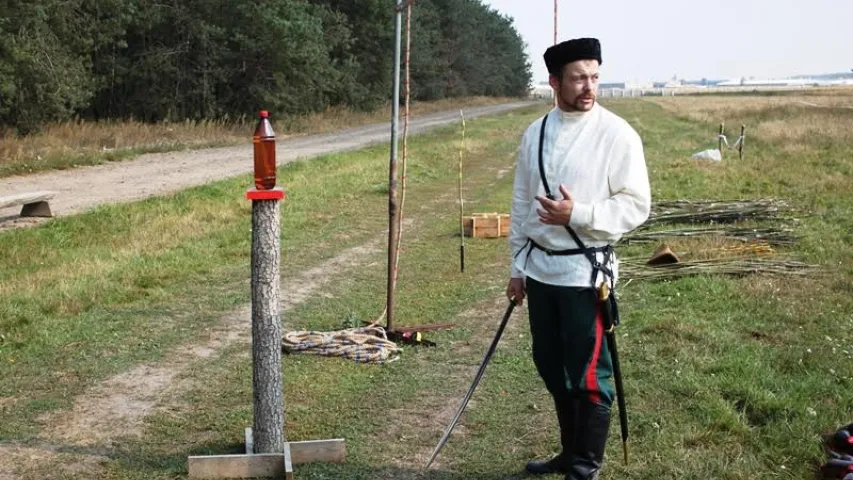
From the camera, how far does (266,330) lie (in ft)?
15.4

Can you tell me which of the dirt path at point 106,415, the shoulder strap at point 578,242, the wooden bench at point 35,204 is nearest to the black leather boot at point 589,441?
the shoulder strap at point 578,242

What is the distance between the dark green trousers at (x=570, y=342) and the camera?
4.08 meters

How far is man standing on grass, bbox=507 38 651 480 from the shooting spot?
13.1 ft

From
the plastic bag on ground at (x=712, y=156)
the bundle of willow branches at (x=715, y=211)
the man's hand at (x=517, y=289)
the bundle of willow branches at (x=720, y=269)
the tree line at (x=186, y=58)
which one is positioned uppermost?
the tree line at (x=186, y=58)

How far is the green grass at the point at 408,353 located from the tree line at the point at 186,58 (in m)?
9.92

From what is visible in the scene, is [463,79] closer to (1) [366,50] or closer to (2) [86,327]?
(1) [366,50]

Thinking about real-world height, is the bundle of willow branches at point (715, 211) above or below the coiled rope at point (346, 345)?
above

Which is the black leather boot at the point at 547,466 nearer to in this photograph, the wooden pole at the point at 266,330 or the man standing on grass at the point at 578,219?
the man standing on grass at the point at 578,219

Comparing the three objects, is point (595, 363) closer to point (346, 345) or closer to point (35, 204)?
point (346, 345)

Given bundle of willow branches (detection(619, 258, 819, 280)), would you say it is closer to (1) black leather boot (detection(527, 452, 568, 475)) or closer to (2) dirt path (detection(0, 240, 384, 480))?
(2) dirt path (detection(0, 240, 384, 480))

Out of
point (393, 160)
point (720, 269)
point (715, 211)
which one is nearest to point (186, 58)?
point (715, 211)

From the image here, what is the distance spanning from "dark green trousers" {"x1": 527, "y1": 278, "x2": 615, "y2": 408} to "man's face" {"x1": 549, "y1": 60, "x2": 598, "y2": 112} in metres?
0.81

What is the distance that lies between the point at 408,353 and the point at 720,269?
4.11 metres

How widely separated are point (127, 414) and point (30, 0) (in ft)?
73.4
